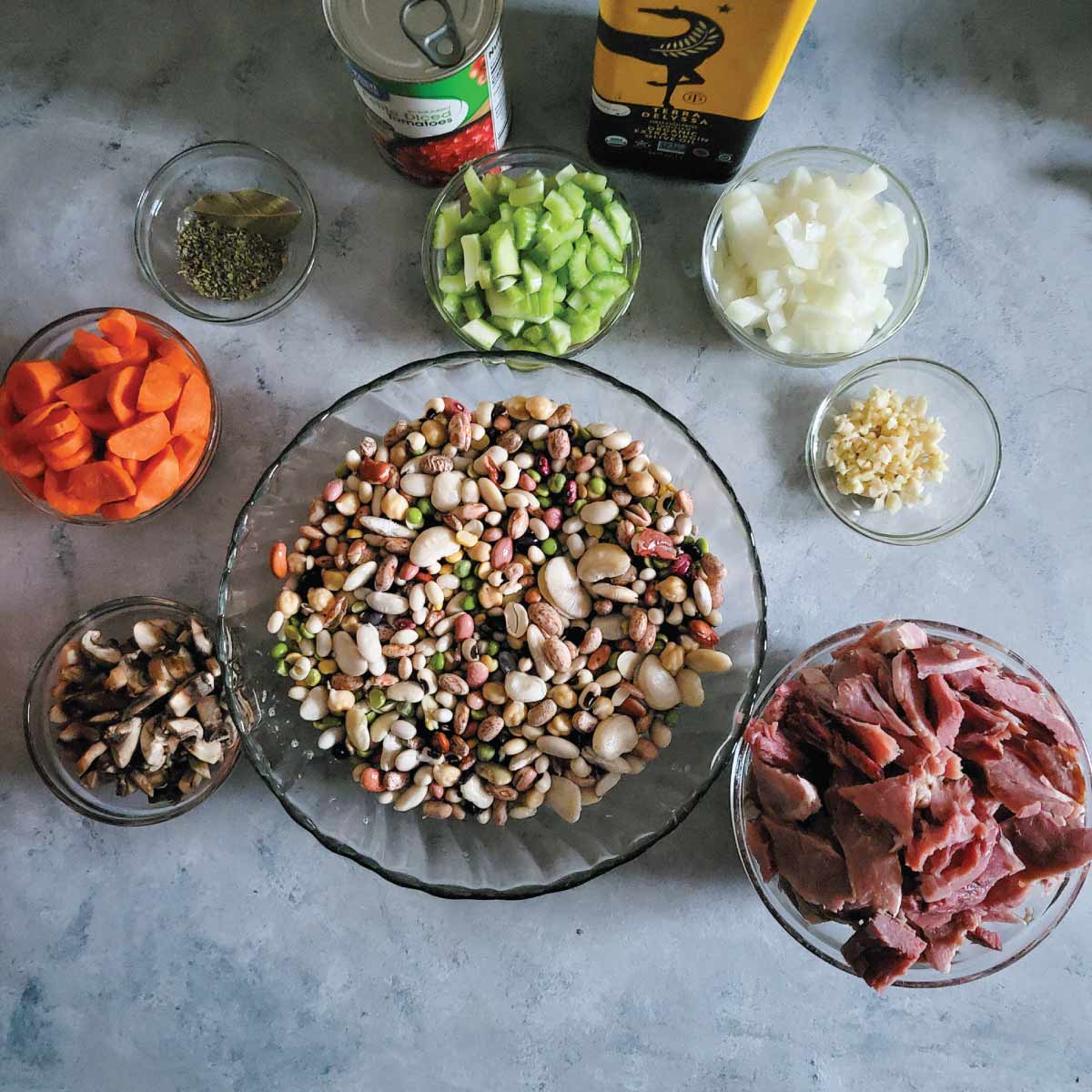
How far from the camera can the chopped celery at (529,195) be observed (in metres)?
1.25

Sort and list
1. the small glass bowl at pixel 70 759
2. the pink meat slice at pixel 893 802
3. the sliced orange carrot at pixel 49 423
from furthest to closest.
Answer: the small glass bowl at pixel 70 759 → the sliced orange carrot at pixel 49 423 → the pink meat slice at pixel 893 802

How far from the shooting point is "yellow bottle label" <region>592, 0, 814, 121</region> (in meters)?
1.00

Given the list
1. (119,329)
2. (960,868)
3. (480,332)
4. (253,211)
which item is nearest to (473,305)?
(480,332)

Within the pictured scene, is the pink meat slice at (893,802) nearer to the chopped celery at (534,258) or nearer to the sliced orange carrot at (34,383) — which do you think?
the chopped celery at (534,258)

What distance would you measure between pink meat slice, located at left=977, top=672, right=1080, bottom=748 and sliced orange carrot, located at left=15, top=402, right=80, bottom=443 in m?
1.18

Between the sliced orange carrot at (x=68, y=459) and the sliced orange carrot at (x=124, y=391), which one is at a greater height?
the sliced orange carrot at (x=124, y=391)

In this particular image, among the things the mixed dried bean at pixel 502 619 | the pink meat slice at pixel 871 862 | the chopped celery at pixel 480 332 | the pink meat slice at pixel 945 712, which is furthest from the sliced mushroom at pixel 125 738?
the pink meat slice at pixel 945 712

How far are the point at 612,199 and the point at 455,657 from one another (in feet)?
2.19

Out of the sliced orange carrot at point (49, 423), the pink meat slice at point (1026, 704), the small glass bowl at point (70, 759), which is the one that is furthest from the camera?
the small glass bowl at point (70, 759)

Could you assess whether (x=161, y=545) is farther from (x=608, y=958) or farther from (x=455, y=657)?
(x=608, y=958)

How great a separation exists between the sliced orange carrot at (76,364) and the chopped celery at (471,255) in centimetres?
54

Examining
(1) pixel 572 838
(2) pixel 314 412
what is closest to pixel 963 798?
→ (1) pixel 572 838

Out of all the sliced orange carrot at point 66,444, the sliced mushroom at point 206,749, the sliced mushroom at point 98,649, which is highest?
the sliced orange carrot at point 66,444

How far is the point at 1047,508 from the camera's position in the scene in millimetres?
1382
